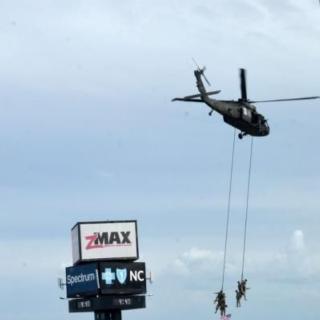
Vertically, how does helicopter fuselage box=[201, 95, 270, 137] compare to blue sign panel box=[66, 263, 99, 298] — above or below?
below

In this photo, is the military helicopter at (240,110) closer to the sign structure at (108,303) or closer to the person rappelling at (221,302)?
the person rappelling at (221,302)

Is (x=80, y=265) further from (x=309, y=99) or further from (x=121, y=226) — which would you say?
(x=309, y=99)

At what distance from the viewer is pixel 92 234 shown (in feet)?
414

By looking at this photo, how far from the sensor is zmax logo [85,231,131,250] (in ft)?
413

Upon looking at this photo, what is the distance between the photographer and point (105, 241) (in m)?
127

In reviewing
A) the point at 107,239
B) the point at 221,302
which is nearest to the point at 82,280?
the point at 107,239

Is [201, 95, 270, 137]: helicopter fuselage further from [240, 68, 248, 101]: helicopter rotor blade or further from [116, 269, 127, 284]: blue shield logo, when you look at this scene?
[116, 269, 127, 284]: blue shield logo

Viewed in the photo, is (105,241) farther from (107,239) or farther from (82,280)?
(82,280)

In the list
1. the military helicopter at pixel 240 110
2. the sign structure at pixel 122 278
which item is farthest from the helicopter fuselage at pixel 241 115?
the sign structure at pixel 122 278

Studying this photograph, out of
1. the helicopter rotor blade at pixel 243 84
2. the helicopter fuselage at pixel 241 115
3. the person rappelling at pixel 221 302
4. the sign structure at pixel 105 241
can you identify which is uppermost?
the sign structure at pixel 105 241

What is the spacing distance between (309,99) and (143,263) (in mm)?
67977

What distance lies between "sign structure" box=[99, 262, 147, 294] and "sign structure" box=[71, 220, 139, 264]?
Answer: 0.92 metres

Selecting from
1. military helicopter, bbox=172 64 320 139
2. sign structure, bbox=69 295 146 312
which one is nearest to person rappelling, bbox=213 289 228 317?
military helicopter, bbox=172 64 320 139

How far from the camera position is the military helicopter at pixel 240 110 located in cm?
6681
